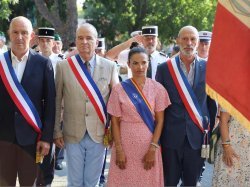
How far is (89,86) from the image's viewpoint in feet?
15.3

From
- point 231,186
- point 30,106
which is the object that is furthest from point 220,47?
point 30,106

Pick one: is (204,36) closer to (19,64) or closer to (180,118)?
(180,118)

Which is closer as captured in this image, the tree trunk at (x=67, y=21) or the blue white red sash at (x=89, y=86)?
the blue white red sash at (x=89, y=86)

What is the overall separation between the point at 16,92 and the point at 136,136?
47.1 inches

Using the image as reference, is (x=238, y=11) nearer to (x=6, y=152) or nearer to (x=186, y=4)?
(x=6, y=152)

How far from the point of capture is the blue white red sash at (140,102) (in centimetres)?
446

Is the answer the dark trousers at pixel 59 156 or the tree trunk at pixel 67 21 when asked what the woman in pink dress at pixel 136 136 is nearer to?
the dark trousers at pixel 59 156

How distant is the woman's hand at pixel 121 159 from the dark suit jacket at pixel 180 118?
0.49 m

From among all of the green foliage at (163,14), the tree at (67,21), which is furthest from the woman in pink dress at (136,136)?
the green foliage at (163,14)

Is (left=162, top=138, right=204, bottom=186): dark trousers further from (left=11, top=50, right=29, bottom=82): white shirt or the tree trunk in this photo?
the tree trunk

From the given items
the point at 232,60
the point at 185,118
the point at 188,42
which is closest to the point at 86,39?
the point at 188,42

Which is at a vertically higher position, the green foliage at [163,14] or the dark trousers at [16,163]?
the green foliage at [163,14]

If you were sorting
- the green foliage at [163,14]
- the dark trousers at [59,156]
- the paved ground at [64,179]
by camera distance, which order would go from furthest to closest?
the green foliage at [163,14], the dark trousers at [59,156], the paved ground at [64,179]

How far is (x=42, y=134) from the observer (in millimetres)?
4480
